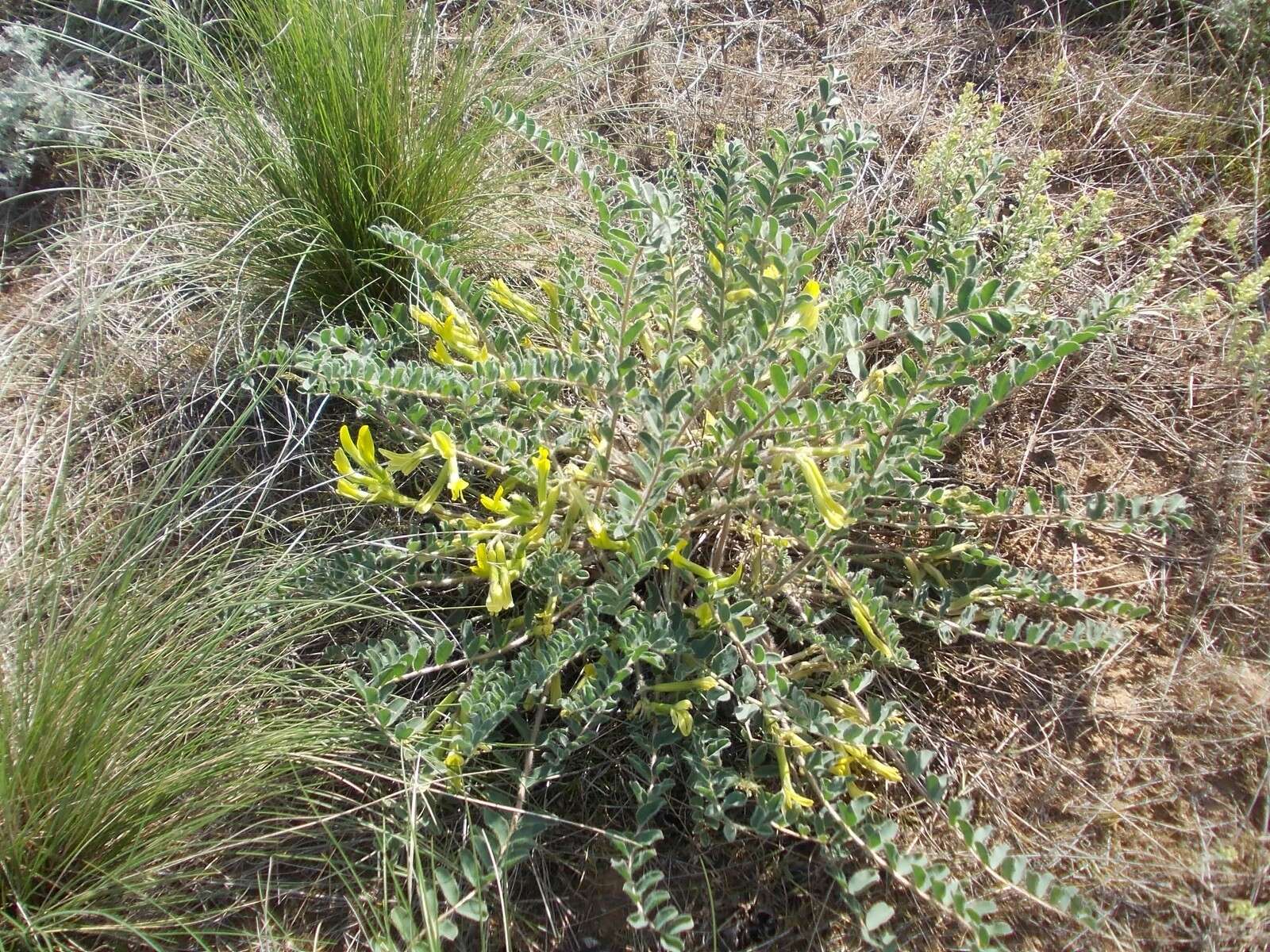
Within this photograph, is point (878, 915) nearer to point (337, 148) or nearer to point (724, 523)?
point (724, 523)

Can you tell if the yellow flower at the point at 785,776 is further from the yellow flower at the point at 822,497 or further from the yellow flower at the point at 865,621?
the yellow flower at the point at 822,497

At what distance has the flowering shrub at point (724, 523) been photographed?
138 centimetres

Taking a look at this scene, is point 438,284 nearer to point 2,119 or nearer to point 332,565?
point 332,565

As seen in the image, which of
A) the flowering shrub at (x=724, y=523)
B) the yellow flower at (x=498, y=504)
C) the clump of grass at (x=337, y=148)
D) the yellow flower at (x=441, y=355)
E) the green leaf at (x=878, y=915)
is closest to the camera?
the green leaf at (x=878, y=915)

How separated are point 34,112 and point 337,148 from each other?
114cm

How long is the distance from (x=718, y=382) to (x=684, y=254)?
1.12 ft

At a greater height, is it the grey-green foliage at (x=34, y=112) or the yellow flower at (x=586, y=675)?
the grey-green foliage at (x=34, y=112)

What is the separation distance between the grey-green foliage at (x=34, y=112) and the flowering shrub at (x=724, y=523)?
1.35 meters

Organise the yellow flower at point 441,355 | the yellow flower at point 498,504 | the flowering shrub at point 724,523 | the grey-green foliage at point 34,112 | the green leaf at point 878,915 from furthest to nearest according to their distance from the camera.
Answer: the grey-green foliage at point 34,112 → the yellow flower at point 441,355 → the yellow flower at point 498,504 → the flowering shrub at point 724,523 → the green leaf at point 878,915

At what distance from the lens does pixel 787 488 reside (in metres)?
1.48

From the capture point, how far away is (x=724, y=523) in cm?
159

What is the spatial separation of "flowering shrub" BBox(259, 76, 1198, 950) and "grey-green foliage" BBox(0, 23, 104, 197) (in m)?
1.35

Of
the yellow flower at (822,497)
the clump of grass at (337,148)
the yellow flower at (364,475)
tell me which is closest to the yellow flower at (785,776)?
the yellow flower at (822,497)

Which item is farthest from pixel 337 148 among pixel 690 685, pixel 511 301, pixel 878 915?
pixel 878 915
